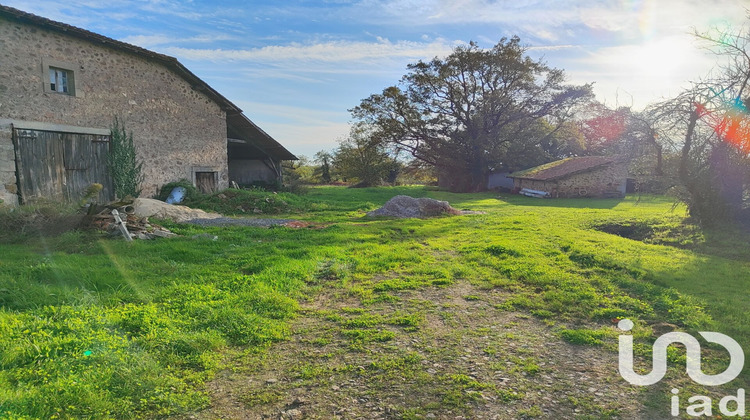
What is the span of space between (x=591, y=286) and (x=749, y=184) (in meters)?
9.37

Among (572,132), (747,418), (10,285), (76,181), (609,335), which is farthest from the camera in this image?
(572,132)

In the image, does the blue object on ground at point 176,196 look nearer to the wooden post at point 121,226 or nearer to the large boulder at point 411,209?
Answer: the wooden post at point 121,226

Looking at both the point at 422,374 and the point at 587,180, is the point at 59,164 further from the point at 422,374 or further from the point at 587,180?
the point at 587,180

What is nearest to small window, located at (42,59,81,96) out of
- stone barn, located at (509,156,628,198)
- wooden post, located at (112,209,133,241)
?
wooden post, located at (112,209,133,241)

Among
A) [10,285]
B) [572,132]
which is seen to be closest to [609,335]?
[10,285]

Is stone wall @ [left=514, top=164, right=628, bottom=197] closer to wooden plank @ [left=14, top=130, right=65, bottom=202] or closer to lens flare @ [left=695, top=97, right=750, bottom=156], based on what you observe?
lens flare @ [left=695, top=97, right=750, bottom=156]

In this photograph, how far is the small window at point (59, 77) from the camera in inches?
464

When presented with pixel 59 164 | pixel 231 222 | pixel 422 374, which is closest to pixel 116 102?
pixel 59 164

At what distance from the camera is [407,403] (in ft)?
10.3

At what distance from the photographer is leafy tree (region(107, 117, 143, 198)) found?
14.0m

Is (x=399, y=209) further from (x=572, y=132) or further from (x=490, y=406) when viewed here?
(x=572, y=132)

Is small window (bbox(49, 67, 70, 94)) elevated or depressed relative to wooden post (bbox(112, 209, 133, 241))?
elevated

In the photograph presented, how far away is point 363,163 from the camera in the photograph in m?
47.5

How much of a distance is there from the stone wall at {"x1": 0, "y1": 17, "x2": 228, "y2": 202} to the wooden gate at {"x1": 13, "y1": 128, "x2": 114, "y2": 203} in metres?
0.36
